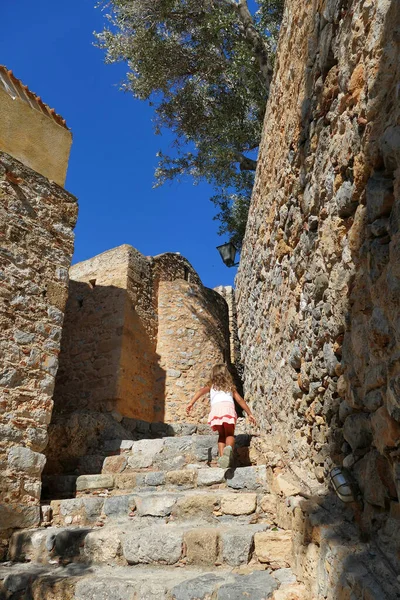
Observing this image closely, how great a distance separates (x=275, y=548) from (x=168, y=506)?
1.21m

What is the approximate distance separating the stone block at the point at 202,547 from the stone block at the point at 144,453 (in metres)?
2.11

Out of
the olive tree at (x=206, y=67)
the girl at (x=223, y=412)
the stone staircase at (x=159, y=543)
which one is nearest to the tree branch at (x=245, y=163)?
the olive tree at (x=206, y=67)

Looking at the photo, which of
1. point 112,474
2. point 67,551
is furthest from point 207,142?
point 67,551

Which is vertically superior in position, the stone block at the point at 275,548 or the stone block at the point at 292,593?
the stone block at the point at 275,548

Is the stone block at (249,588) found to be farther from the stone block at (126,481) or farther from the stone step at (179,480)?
the stone block at (126,481)

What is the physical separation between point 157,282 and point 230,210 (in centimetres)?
343

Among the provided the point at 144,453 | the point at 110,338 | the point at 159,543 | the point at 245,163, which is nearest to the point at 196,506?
the point at 159,543

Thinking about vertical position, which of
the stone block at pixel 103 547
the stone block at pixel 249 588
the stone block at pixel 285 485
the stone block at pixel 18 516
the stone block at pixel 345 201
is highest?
the stone block at pixel 345 201

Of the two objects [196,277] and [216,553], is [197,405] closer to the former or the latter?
[196,277]

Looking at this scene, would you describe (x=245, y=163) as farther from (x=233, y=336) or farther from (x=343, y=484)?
(x=343, y=484)

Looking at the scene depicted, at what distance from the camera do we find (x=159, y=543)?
3637 mm

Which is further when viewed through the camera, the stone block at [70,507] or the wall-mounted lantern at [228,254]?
the wall-mounted lantern at [228,254]

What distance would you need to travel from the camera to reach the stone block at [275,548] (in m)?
3.22

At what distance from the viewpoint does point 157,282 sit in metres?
10.8
